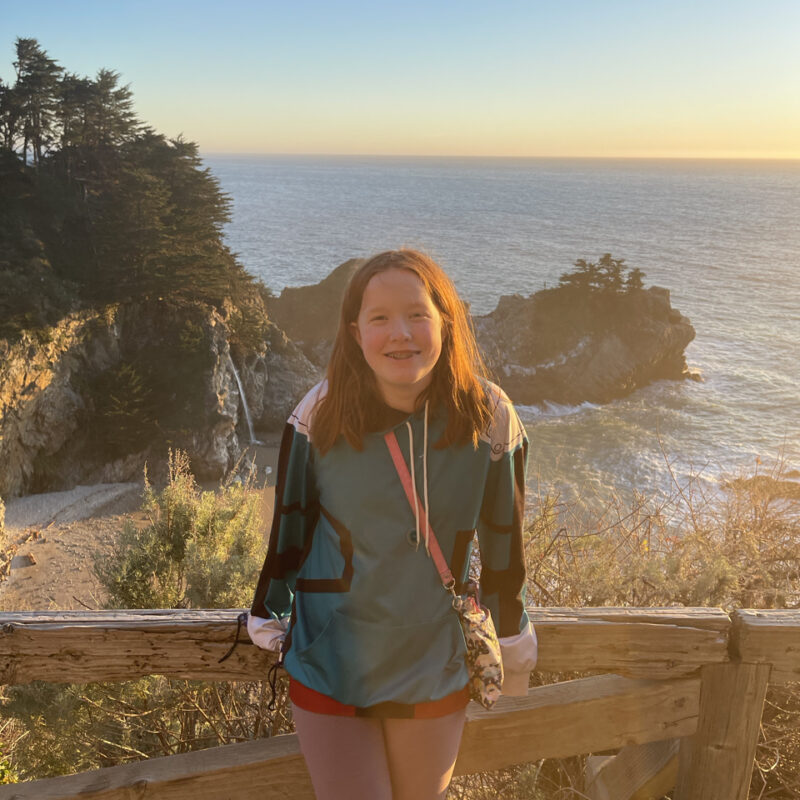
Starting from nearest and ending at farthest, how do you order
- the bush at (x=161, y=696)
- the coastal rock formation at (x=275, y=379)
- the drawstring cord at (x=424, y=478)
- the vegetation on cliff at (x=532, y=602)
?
the drawstring cord at (x=424, y=478) < the vegetation on cliff at (x=532, y=602) < the bush at (x=161, y=696) < the coastal rock formation at (x=275, y=379)

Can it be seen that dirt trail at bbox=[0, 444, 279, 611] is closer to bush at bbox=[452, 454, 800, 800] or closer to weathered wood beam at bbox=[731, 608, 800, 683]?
bush at bbox=[452, 454, 800, 800]

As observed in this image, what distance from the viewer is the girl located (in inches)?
65.7

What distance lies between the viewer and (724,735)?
1883mm

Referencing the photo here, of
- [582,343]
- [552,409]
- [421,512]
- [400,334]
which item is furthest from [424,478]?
[582,343]

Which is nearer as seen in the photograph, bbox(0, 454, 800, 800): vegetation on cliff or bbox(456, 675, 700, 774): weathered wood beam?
bbox(456, 675, 700, 774): weathered wood beam

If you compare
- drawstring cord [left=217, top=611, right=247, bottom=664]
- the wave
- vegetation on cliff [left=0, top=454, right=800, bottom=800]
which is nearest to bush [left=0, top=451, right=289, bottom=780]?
vegetation on cliff [left=0, top=454, right=800, bottom=800]

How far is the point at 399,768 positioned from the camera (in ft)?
5.50

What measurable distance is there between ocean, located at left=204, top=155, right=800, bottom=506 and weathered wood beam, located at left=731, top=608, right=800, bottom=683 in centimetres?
136

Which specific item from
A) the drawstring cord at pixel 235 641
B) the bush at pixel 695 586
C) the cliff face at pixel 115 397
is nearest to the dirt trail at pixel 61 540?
the cliff face at pixel 115 397

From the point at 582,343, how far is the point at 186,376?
2152 cm

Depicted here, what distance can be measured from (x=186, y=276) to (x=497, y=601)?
2926 cm

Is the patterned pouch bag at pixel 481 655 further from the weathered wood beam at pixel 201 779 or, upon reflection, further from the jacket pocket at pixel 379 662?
the weathered wood beam at pixel 201 779

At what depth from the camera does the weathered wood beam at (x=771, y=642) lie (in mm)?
1790

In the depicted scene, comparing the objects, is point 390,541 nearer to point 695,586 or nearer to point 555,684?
point 555,684
